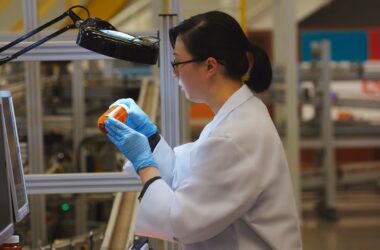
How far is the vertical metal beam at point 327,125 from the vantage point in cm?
675

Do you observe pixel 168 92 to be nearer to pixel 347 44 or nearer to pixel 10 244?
pixel 10 244

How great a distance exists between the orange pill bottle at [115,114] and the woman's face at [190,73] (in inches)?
7.9

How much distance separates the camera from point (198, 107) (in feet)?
27.8

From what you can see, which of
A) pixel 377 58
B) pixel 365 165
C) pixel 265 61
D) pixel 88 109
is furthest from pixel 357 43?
pixel 265 61

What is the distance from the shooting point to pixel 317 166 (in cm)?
739

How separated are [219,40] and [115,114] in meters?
0.36

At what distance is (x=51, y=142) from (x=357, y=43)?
5.84m

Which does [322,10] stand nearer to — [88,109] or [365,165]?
[365,165]

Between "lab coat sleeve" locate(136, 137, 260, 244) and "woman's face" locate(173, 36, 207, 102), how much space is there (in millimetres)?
166

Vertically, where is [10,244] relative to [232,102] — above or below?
below

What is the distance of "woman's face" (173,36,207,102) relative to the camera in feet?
5.57

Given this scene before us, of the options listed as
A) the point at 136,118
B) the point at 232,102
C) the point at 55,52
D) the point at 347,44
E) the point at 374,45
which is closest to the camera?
the point at 232,102

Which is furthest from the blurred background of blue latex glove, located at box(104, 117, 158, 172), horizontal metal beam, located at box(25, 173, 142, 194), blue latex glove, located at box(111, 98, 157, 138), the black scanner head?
blue latex glove, located at box(104, 117, 158, 172)

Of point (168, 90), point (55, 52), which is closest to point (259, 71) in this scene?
point (168, 90)
